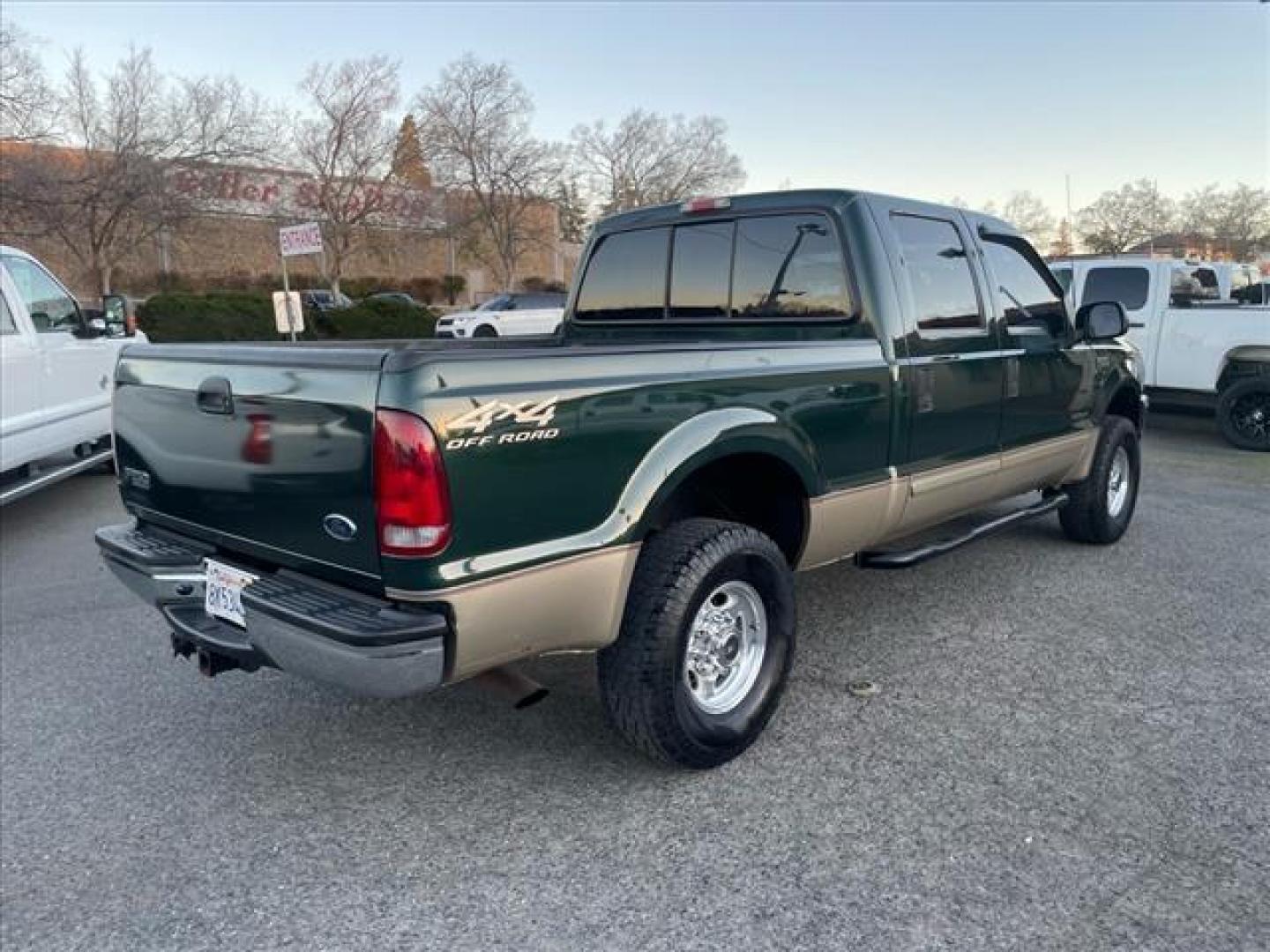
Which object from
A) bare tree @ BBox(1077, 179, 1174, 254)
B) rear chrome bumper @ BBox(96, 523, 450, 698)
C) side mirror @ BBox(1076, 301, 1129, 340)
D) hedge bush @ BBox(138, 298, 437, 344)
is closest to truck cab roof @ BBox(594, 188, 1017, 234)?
side mirror @ BBox(1076, 301, 1129, 340)

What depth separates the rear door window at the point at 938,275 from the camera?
157 inches

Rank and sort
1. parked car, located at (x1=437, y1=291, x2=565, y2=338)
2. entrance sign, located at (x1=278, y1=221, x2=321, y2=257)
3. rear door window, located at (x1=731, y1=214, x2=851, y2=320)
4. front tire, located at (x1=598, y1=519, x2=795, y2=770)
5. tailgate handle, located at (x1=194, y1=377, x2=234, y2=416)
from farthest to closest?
parked car, located at (x1=437, y1=291, x2=565, y2=338) → entrance sign, located at (x1=278, y1=221, x2=321, y2=257) → rear door window, located at (x1=731, y1=214, x2=851, y2=320) → front tire, located at (x1=598, y1=519, x2=795, y2=770) → tailgate handle, located at (x1=194, y1=377, x2=234, y2=416)

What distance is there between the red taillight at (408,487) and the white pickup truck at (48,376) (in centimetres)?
521

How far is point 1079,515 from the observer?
5.70m

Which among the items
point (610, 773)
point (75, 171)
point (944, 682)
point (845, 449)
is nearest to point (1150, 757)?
point (944, 682)

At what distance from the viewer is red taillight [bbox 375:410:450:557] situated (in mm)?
2320

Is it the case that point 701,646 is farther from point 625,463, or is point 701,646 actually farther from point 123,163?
point 123,163

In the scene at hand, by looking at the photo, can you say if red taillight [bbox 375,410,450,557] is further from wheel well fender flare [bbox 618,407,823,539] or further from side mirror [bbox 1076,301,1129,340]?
side mirror [bbox 1076,301,1129,340]

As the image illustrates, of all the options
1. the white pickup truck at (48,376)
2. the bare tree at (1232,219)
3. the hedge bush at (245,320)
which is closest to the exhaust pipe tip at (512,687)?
the white pickup truck at (48,376)

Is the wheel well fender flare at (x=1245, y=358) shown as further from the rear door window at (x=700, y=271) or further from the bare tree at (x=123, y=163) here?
the bare tree at (x=123, y=163)

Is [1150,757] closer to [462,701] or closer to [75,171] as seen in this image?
[462,701]

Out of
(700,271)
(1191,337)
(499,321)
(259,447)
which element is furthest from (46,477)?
(499,321)

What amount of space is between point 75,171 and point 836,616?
32.6 meters

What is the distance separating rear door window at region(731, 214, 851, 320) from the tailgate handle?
7.10 feet
